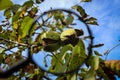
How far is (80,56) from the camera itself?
8.23 feet

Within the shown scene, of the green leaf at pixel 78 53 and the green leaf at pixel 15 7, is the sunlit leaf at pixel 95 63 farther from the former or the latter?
the green leaf at pixel 15 7

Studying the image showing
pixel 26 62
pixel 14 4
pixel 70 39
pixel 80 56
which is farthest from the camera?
pixel 14 4

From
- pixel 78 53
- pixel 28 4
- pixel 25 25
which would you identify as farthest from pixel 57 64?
pixel 28 4

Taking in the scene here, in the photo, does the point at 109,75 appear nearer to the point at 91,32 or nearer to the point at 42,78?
the point at 42,78

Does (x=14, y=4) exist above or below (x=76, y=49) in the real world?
above

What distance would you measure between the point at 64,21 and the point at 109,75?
659 millimetres

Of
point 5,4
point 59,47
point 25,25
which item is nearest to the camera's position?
point 59,47

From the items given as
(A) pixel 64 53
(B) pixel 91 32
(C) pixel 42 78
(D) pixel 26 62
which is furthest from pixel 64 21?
(D) pixel 26 62

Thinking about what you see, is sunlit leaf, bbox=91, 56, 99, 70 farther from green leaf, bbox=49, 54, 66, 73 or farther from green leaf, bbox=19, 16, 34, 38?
green leaf, bbox=19, 16, 34, 38

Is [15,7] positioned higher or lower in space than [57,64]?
higher

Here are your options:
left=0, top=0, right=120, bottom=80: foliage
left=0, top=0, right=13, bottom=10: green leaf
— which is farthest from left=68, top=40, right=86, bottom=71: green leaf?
left=0, top=0, right=13, bottom=10: green leaf

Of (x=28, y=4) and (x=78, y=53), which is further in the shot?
(x=28, y=4)

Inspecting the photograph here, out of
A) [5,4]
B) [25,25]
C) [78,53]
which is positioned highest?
[5,4]

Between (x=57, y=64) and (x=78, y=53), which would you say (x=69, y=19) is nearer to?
(x=78, y=53)
